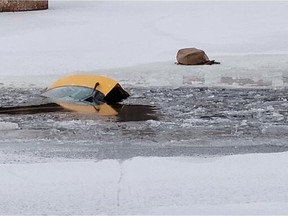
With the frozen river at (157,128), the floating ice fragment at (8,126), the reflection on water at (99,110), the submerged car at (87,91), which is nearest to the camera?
→ the frozen river at (157,128)

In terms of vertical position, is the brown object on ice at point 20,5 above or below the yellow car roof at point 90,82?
below

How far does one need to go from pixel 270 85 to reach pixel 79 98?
299 centimetres

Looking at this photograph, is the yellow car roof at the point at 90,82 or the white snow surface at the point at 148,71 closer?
the white snow surface at the point at 148,71

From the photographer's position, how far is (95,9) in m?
22.6

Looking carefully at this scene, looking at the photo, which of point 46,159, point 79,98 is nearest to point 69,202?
point 46,159

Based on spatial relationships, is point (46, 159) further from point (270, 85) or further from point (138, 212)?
point (270, 85)

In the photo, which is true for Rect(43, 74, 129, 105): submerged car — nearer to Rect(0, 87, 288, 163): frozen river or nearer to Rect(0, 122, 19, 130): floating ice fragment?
Rect(0, 87, 288, 163): frozen river

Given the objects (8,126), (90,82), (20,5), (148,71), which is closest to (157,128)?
(8,126)

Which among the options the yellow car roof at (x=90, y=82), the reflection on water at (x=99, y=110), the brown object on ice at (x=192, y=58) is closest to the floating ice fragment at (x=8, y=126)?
the reflection on water at (x=99, y=110)

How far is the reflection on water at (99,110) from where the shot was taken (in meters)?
9.42

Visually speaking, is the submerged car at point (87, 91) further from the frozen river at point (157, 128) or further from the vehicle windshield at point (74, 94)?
the frozen river at point (157, 128)

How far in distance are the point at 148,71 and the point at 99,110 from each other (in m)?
3.29

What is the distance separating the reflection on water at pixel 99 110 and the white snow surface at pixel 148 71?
100 centimetres

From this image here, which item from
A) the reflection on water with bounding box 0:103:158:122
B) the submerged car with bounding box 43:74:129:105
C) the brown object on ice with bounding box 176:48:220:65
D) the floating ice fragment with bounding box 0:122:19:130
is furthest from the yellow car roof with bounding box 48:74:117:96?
the brown object on ice with bounding box 176:48:220:65
